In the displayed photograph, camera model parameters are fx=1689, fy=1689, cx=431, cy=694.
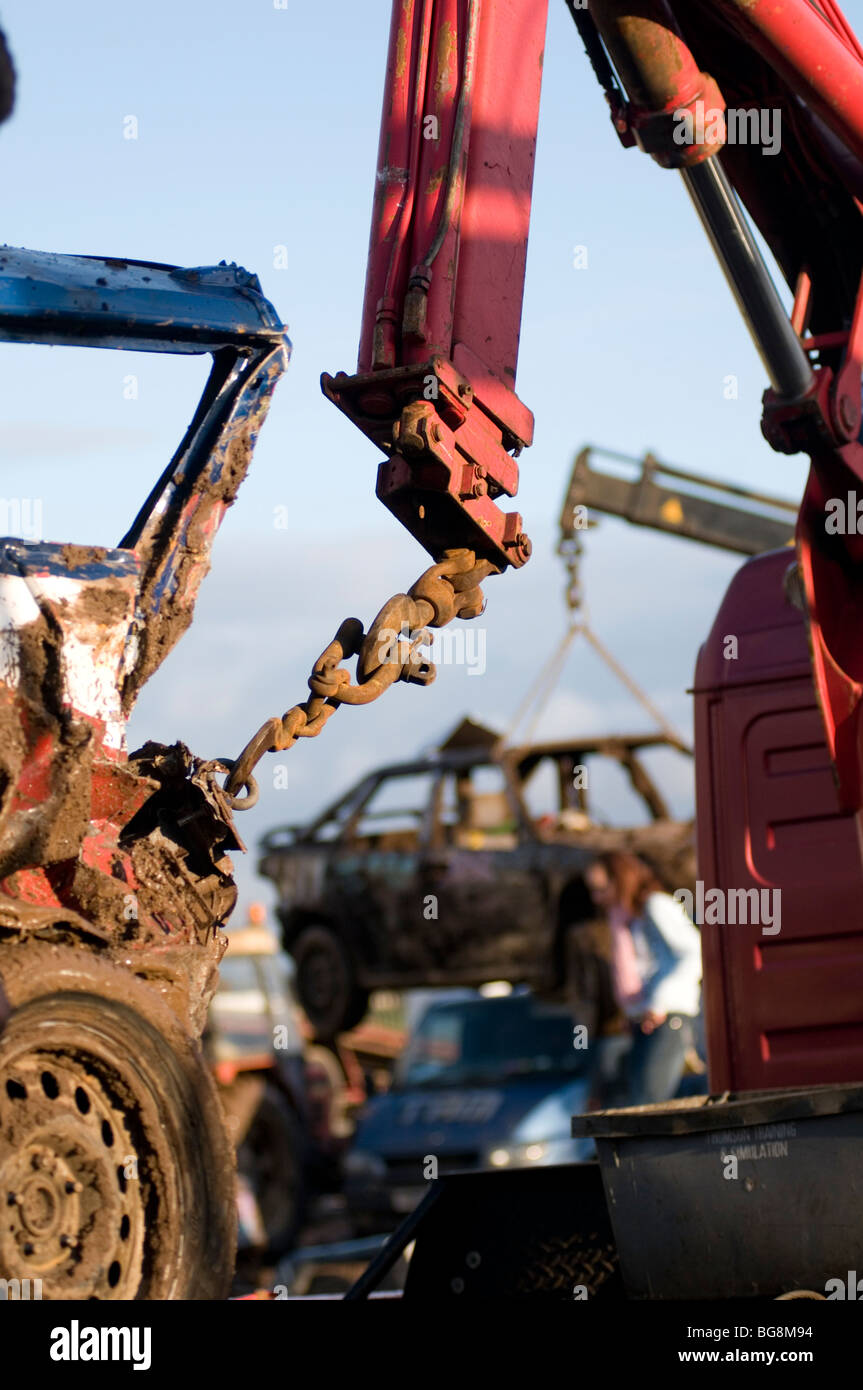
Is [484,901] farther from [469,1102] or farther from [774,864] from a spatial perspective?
[774,864]

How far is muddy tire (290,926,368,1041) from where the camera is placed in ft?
47.9

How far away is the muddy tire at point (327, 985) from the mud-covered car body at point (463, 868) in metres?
0.04

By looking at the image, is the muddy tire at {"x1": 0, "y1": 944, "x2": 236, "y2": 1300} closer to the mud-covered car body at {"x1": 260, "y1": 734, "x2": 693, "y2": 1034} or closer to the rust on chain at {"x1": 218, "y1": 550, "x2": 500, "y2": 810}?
the rust on chain at {"x1": 218, "y1": 550, "x2": 500, "y2": 810}

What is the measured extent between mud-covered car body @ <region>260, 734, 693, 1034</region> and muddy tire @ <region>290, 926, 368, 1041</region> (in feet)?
0.14

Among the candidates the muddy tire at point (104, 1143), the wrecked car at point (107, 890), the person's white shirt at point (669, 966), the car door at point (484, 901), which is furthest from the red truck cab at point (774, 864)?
the car door at point (484, 901)

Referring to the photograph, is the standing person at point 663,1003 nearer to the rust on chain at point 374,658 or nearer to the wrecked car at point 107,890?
the rust on chain at point 374,658

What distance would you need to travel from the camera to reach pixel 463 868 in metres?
14.1

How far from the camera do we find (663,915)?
28.9ft

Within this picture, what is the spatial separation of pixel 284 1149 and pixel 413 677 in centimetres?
983

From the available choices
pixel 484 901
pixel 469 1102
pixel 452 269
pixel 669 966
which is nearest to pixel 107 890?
pixel 452 269

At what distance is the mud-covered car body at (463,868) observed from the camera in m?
13.9

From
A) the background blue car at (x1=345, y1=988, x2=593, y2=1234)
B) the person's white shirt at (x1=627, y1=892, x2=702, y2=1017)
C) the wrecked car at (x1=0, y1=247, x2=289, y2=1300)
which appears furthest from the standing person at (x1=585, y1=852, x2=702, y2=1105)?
the wrecked car at (x1=0, y1=247, x2=289, y2=1300)

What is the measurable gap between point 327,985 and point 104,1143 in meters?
11.7
